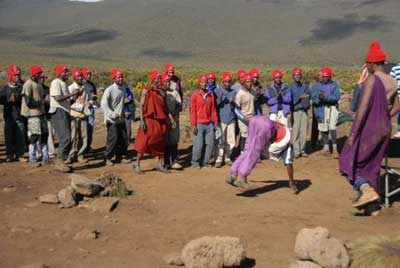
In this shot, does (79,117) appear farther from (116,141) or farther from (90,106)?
(116,141)

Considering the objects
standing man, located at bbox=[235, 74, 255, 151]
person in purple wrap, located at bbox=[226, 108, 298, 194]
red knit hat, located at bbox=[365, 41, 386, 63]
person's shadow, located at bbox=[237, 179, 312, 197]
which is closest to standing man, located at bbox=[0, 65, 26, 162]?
standing man, located at bbox=[235, 74, 255, 151]

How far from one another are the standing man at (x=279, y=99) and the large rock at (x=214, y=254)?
6.04 metres

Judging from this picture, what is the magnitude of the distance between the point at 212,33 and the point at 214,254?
86109 millimetres

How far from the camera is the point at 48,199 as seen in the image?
8617 millimetres

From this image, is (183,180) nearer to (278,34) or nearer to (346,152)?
(346,152)

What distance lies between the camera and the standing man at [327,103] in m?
12.1

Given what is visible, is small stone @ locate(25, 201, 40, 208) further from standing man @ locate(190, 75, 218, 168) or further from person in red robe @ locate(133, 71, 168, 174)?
standing man @ locate(190, 75, 218, 168)

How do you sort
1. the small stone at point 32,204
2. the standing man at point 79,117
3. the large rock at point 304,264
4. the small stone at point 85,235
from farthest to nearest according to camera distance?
the standing man at point 79,117
the small stone at point 32,204
the small stone at point 85,235
the large rock at point 304,264

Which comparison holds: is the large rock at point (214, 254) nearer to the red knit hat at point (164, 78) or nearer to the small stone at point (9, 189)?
the small stone at point (9, 189)

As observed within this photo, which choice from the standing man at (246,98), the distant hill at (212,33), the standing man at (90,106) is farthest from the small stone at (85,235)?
the distant hill at (212,33)

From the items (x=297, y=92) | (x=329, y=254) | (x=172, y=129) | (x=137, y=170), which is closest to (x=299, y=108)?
(x=297, y=92)

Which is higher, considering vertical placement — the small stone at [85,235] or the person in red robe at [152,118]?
the person in red robe at [152,118]

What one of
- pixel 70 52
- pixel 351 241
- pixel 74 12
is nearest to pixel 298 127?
pixel 351 241

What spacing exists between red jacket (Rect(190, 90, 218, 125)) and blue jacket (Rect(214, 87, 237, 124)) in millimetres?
298
